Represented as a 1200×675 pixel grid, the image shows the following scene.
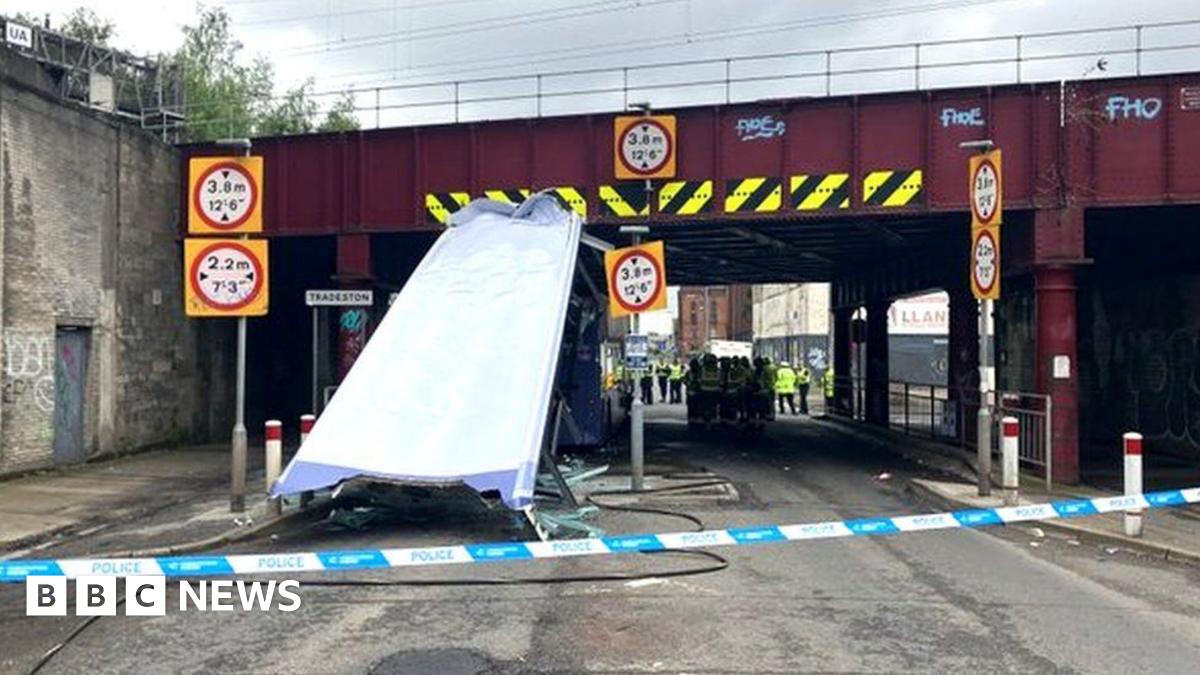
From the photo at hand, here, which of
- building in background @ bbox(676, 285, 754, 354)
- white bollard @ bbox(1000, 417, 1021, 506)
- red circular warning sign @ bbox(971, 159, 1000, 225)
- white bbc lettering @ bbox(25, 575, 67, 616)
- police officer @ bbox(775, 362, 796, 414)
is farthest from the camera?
building in background @ bbox(676, 285, 754, 354)

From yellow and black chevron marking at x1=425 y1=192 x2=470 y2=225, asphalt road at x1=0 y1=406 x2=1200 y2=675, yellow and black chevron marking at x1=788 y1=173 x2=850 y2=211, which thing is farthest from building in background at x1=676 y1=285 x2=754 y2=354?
asphalt road at x1=0 y1=406 x2=1200 y2=675

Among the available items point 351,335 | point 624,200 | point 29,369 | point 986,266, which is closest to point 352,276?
point 351,335

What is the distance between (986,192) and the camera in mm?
13266

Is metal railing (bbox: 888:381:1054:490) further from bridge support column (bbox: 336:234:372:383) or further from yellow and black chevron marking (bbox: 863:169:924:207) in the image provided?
bridge support column (bbox: 336:234:372:383)

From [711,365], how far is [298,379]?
33.6ft

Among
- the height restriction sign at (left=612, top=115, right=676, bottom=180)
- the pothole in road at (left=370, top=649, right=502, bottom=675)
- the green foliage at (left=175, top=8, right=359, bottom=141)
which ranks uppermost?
the green foliage at (left=175, top=8, right=359, bottom=141)

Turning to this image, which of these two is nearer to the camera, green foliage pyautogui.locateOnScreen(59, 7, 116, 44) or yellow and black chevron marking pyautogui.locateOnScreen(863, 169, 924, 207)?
yellow and black chevron marking pyautogui.locateOnScreen(863, 169, 924, 207)

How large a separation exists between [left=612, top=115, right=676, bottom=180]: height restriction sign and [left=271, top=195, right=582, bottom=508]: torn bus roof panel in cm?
355

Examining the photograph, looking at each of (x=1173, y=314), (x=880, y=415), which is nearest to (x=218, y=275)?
(x=1173, y=314)

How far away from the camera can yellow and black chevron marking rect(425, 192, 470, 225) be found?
1848 cm

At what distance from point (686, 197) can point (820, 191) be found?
2.24 metres

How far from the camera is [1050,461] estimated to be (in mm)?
14250

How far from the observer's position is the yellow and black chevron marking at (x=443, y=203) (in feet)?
60.6

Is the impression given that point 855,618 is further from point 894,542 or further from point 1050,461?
point 1050,461
